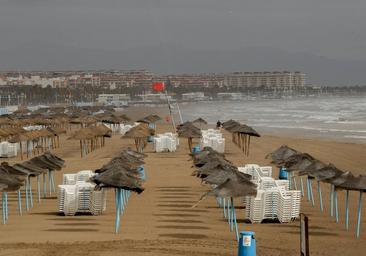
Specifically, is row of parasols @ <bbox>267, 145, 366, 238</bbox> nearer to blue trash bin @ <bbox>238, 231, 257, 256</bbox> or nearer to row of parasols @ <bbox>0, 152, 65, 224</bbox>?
blue trash bin @ <bbox>238, 231, 257, 256</bbox>

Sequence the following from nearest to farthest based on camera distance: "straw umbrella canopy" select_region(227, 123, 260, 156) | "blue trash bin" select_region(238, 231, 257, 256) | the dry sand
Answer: "blue trash bin" select_region(238, 231, 257, 256) < the dry sand < "straw umbrella canopy" select_region(227, 123, 260, 156)

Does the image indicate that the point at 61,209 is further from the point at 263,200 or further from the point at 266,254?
the point at 266,254

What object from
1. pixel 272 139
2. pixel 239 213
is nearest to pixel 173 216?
pixel 239 213

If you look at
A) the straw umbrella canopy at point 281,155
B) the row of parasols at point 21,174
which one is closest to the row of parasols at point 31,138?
the row of parasols at point 21,174

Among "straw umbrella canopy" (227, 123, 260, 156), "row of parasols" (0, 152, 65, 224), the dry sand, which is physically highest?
"row of parasols" (0, 152, 65, 224)

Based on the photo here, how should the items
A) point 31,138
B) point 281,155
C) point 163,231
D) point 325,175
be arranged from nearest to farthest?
point 163,231, point 325,175, point 281,155, point 31,138

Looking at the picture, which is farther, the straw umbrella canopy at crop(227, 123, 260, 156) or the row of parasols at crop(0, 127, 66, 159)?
the row of parasols at crop(0, 127, 66, 159)

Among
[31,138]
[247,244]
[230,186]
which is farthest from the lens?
[31,138]

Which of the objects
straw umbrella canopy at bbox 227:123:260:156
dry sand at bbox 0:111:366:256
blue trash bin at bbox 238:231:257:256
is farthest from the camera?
straw umbrella canopy at bbox 227:123:260:156

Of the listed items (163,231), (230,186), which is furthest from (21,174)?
(230,186)

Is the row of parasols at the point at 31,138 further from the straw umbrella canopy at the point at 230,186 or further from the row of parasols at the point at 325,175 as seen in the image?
the straw umbrella canopy at the point at 230,186

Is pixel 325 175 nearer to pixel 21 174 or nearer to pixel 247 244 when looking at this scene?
pixel 247 244

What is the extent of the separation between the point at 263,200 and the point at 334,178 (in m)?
1.61

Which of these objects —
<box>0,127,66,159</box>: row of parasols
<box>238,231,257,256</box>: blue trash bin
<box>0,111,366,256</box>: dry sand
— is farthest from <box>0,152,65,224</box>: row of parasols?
<box>0,127,66,159</box>: row of parasols
